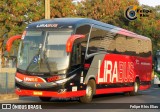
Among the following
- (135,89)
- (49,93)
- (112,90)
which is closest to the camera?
(49,93)

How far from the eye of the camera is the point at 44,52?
1562 cm

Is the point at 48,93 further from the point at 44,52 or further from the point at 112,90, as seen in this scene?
the point at 112,90

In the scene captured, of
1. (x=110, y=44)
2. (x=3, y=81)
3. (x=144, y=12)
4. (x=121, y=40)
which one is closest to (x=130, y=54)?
(x=121, y=40)

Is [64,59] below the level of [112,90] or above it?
above

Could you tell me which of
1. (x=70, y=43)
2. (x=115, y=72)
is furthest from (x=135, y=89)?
(x=70, y=43)

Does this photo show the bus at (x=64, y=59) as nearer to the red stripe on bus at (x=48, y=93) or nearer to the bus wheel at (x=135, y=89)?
the red stripe on bus at (x=48, y=93)

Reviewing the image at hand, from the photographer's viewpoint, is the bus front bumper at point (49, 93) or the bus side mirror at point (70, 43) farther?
the bus front bumper at point (49, 93)

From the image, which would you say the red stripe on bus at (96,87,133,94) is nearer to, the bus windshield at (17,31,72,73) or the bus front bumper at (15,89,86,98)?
the bus front bumper at (15,89,86,98)

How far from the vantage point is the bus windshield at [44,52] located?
50.4ft

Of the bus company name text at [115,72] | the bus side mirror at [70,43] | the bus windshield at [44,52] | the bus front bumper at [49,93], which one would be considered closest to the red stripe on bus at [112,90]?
the bus company name text at [115,72]

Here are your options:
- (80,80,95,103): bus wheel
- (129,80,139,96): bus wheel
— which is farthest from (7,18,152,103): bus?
(129,80,139,96): bus wheel

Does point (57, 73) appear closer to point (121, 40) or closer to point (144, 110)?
point (144, 110)

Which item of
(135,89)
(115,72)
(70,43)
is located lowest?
(135,89)

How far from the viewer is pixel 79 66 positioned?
16.1 m
